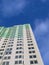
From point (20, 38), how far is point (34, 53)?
15.9 m

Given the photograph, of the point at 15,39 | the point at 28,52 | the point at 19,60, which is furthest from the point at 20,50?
the point at 15,39

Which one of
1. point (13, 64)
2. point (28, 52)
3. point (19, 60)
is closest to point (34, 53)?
point (28, 52)

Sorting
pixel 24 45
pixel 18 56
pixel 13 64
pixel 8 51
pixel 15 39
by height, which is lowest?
pixel 13 64

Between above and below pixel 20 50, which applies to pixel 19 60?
below

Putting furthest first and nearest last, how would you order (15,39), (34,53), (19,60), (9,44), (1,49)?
(15,39)
(9,44)
(1,49)
(34,53)
(19,60)

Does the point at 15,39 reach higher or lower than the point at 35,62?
higher

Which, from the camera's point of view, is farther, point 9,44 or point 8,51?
point 9,44

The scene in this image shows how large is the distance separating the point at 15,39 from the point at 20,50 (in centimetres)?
1160

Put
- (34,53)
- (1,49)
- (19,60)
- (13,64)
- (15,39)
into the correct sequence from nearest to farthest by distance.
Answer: (13,64)
(19,60)
(34,53)
(1,49)
(15,39)

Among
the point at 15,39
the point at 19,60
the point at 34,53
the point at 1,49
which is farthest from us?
the point at 15,39

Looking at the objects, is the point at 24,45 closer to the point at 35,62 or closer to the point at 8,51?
the point at 8,51

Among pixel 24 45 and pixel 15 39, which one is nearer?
pixel 24 45

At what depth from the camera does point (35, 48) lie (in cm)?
5209

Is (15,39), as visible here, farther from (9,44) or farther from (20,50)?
(20,50)
